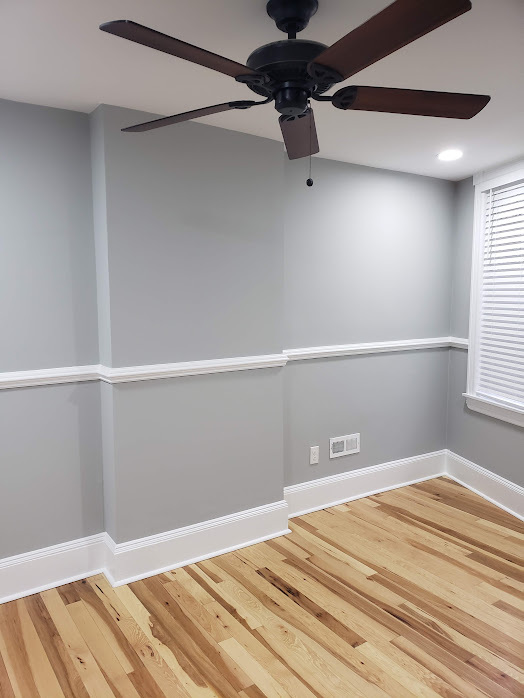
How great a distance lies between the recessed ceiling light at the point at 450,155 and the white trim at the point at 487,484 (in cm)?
213

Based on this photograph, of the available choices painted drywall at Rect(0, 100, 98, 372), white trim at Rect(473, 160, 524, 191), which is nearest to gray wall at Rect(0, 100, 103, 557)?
painted drywall at Rect(0, 100, 98, 372)

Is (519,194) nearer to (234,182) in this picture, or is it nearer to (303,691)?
(234,182)

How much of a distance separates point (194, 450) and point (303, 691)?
123 centimetres

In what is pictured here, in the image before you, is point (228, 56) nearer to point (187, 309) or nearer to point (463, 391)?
point (187, 309)

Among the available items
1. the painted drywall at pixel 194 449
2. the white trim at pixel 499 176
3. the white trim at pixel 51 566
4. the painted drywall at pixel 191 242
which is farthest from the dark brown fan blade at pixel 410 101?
the white trim at pixel 51 566

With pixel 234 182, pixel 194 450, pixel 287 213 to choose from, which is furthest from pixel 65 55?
pixel 194 450

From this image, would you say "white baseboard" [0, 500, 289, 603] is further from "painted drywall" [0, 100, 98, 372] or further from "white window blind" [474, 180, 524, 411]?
"white window blind" [474, 180, 524, 411]

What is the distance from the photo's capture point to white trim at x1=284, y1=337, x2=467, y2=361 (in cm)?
331

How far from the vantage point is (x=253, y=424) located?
299 centimetres

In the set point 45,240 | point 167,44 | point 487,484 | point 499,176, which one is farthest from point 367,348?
point 167,44

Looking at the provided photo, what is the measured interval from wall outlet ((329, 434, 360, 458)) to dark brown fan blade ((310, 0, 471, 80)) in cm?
261

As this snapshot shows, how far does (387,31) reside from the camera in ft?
3.61

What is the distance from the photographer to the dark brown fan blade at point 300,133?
1682 mm

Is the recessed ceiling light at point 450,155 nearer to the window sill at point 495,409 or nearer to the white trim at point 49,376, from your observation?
the window sill at point 495,409
